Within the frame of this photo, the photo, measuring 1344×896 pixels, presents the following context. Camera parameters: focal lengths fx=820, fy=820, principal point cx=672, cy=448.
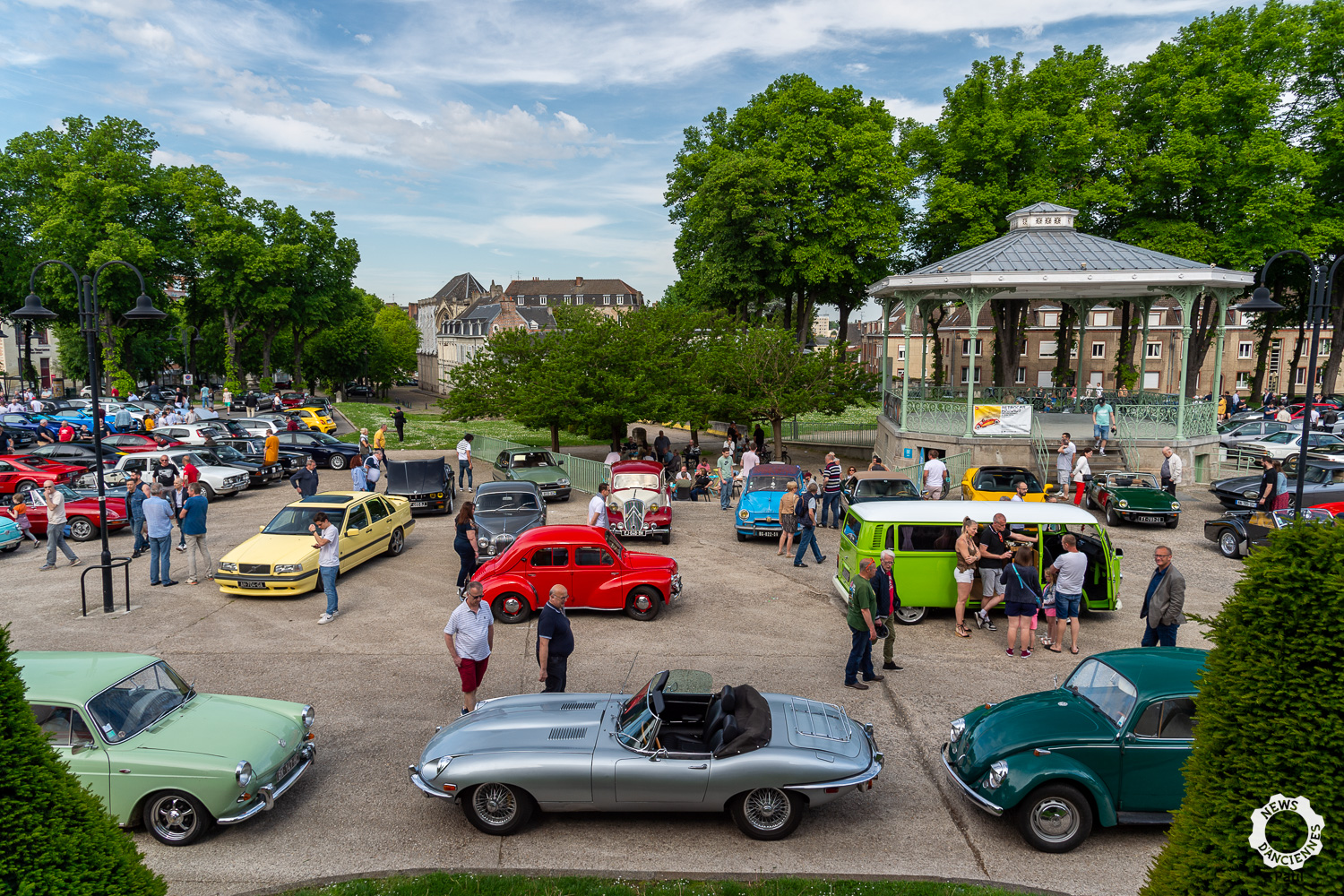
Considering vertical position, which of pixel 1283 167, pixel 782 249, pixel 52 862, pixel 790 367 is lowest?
pixel 52 862

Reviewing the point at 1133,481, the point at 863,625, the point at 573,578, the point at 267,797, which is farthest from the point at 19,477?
the point at 1133,481

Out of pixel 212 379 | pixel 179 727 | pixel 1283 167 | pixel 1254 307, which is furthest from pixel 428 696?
pixel 212 379

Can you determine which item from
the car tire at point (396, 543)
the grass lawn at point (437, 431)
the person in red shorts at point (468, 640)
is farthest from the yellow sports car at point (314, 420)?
the person in red shorts at point (468, 640)

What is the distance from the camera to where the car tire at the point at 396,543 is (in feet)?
59.3

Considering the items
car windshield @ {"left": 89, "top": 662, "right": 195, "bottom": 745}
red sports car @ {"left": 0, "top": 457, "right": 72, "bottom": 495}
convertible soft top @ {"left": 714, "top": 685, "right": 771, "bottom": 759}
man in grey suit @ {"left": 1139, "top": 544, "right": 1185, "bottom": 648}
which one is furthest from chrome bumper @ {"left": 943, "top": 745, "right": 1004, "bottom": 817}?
red sports car @ {"left": 0, "top": 457, "right": 72, "bottom": 495}

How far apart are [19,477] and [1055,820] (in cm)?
2653

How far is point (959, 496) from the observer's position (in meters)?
23.3

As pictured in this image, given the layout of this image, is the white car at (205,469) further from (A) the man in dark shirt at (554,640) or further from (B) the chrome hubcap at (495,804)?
(B) the chrome hubcap at (495,804)

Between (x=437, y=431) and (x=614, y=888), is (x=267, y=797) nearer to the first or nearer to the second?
(x=614, y=888)

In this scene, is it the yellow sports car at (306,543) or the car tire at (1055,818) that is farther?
the yellow sports car at (306,543)

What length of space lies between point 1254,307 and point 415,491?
1965cm

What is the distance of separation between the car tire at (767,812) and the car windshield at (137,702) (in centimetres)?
538

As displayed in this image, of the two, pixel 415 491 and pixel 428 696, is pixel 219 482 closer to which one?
pixel 415 491

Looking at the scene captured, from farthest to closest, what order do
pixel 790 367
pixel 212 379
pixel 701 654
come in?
pixel 212 379 → pixel 790 367 → pixel 701 654
